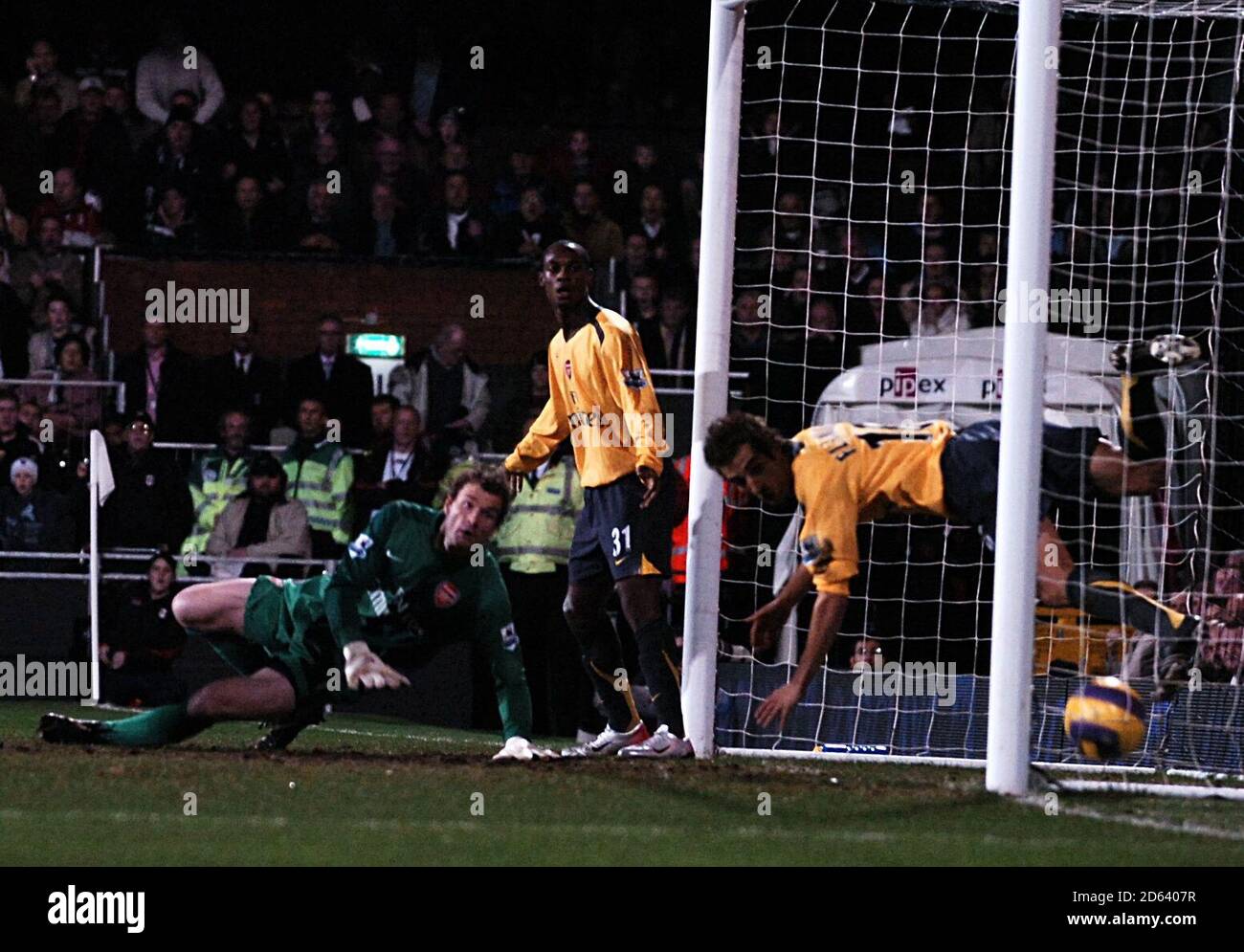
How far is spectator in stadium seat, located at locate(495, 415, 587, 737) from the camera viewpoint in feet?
37.7

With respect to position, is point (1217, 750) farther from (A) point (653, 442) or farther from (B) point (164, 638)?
(B) point (164, 638)

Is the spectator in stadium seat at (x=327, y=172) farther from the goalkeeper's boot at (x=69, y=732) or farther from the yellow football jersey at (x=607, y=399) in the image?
the goalkeeper's boot at (x=69, y=732)

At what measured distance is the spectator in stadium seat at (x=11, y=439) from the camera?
43.6ft

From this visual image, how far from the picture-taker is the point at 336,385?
13.5 m

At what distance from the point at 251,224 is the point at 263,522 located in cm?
388

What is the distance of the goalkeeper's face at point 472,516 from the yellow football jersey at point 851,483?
1218 millimetres

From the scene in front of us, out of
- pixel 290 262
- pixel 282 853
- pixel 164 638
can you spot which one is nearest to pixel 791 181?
pixel 290 262

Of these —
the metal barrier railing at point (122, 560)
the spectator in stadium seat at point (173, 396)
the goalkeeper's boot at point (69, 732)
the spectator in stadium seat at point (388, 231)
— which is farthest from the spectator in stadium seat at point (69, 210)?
the goalkeeper's boot at point (69, 732)

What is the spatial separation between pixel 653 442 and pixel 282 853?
3358 mm

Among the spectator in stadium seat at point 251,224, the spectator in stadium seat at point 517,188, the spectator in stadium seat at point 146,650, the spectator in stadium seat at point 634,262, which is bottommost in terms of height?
the spectator in stadium seat at point 146,650

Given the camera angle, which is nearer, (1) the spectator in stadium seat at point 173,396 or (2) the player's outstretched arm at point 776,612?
(2) the player's outstretched arm at point 776,612

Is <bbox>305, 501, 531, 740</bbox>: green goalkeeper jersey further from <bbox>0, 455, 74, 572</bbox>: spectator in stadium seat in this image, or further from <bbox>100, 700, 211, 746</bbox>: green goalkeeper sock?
<bbox>0, 455, 74, 572</bbox>: spectator in stadium seat

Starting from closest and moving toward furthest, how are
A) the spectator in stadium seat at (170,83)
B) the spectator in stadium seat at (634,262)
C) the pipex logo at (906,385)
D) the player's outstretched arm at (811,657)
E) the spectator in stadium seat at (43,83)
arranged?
the player's outstretched arm at (811,657), the pipex logo at (906,385), the spectator in stadium seat at (634,262), the spectator in stadium seat at (43,83), the spectator in stadium seat at (170,83)

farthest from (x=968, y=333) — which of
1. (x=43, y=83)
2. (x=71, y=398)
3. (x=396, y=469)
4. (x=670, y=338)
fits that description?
(x=43, y=83)
